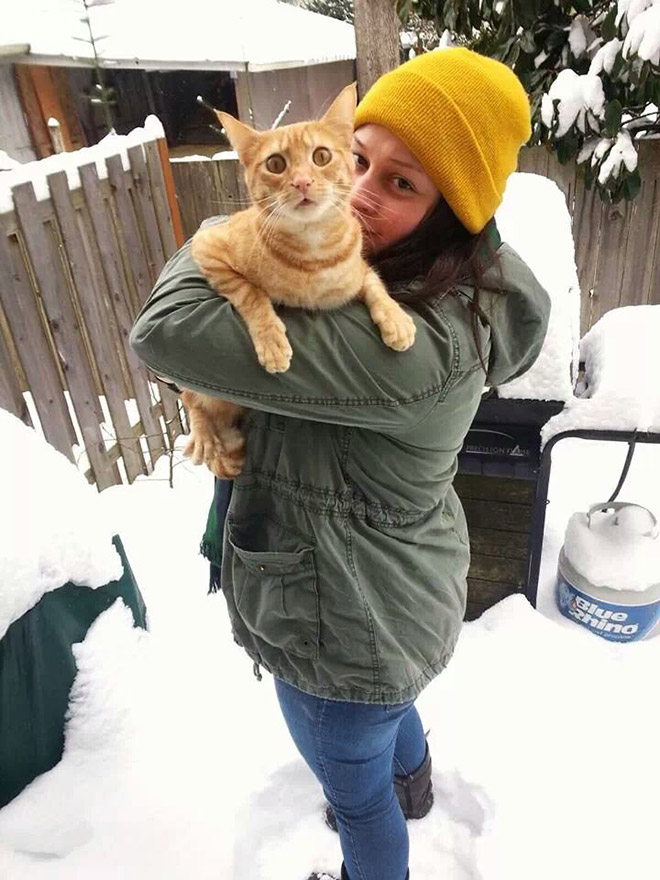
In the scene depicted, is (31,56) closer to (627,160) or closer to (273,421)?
(627,160)

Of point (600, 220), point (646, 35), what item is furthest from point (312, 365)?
point (600, 220)

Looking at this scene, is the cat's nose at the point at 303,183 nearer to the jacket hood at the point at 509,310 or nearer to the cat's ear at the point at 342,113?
the cat's ear at the point at 342,113

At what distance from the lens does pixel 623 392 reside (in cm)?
184

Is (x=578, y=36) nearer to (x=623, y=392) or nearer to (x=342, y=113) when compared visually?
(x=623, y=392)

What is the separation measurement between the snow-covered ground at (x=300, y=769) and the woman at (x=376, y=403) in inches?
27.7

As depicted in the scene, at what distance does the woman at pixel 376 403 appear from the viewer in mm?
930

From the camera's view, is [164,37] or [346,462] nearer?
A: [346,462]

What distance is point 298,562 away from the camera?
105cm

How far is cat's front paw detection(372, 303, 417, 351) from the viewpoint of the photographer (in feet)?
2.99

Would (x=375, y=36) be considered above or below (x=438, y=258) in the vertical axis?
above

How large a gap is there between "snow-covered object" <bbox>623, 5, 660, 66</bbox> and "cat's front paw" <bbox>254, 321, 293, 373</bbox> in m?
3.09

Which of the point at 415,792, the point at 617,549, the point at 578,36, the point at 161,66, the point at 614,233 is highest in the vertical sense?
the point at 578,36

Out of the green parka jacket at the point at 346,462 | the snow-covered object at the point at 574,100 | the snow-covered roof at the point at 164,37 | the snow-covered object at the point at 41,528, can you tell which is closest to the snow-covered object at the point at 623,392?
the green parka jacket at the point at 346,462

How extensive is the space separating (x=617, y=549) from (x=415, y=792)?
106 cm
